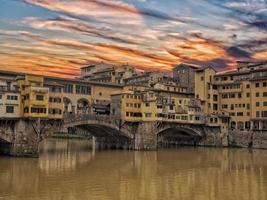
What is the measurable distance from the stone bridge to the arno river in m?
3.27

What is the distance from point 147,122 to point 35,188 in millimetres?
38849

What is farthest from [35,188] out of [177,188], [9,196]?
[177,188]

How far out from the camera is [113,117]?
66.5 metres

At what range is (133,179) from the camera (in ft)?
125

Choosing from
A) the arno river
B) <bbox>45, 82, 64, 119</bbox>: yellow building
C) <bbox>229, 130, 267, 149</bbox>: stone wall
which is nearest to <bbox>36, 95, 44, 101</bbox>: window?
<bbox>45, 82, 64, 119</bbox>: yellow building

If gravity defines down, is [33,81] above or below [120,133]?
above

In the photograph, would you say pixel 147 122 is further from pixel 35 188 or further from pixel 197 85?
pixel 35 188

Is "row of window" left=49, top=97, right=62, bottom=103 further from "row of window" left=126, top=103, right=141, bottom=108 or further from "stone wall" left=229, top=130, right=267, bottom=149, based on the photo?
"stone wall" left=229, top=130, right=267, bottom=149

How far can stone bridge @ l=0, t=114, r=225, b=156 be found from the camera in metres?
51.9

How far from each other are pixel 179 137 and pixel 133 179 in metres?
51.5

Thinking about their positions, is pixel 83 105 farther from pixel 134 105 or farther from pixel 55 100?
pixel 55 100

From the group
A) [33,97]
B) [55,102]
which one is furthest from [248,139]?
[33,97]

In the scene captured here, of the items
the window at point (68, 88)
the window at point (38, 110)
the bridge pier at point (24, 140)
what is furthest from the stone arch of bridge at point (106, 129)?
the bridge pier at point (24, 140)

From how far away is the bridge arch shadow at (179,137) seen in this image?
81000mm
